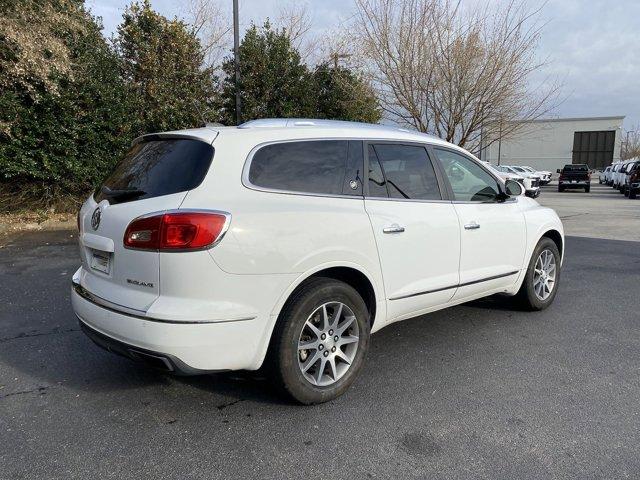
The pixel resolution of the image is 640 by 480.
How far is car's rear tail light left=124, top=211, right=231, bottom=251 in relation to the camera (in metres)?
2.66

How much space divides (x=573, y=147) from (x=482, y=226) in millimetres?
70369

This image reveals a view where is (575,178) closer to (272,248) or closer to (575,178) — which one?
(575,178)

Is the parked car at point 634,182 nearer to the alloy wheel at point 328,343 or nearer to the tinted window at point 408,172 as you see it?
the tinted window at point 408,172

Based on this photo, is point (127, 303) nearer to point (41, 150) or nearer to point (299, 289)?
point (299, 289)

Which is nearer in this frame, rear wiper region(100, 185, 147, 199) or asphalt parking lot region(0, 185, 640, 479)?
asphalt parking lot region(0, 185, 640, 479)

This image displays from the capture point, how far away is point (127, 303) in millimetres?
2811

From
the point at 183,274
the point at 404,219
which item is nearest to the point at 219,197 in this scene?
the point at 183,274

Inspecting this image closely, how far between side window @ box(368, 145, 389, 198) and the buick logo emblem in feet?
5.85

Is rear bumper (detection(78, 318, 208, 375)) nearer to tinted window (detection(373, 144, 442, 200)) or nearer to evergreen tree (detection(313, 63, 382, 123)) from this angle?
tinted window (detection(373, 144, 442, 200))

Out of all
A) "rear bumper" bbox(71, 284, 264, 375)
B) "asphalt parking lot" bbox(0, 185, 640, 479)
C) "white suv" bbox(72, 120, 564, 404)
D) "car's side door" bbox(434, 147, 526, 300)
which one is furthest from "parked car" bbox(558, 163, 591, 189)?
"rear bumper" bbox(71, 284, 264, 375)

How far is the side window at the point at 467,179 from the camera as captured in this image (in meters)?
4.15

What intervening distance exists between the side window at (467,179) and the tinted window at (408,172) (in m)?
0.22

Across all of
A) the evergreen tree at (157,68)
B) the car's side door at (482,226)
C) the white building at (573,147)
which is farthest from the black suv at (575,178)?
the white building at (573,147)

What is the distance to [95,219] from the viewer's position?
3160 millimetres
